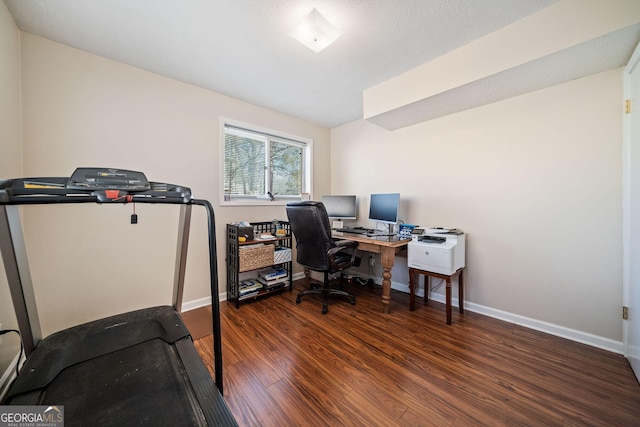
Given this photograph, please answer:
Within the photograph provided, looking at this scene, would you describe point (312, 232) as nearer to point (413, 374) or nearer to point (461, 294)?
point (413, 374)

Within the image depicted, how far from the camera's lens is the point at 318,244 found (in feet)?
7.96

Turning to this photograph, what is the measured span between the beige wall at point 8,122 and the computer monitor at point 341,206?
2.86 meters

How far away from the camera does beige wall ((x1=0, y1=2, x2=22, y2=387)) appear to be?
4.59 feet

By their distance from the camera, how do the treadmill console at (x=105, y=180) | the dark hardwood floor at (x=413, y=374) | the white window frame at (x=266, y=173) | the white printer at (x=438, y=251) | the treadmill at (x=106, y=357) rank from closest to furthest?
the treadmill at (x=106, y=357) → the treadmill console at (x=105, y=180) → the dark hardwood floor at (x=413, y=374) → the white printer at (x=438, y=251) → the white window frame at (x=266, y=173)

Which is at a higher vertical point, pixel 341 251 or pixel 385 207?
pixel 385 207

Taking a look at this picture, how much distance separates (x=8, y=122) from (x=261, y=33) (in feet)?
5.83

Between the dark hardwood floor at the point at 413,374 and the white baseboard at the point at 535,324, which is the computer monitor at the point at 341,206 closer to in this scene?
the white baseboard at the point at 535,324

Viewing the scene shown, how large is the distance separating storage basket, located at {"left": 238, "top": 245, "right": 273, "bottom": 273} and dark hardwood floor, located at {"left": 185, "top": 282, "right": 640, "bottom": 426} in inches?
20.8

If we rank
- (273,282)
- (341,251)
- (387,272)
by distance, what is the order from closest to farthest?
(387,272) < (341,251) < (273,282)

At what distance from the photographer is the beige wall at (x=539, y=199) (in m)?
1.73

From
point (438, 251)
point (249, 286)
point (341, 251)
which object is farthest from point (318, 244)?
point (438, 251)

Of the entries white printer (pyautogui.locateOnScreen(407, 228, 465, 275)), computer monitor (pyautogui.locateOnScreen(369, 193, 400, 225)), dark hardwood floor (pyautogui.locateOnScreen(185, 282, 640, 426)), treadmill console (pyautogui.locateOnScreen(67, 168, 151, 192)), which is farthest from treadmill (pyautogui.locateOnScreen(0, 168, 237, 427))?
computer monitor (pyautogui.locateOnScreen(369, 193, 400, 225))

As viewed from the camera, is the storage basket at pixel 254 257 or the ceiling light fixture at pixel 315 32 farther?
the storage basket at pixel 254 257

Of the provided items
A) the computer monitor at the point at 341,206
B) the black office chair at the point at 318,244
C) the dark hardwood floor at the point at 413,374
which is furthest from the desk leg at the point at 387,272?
the computer monitor at the point at 341,206
